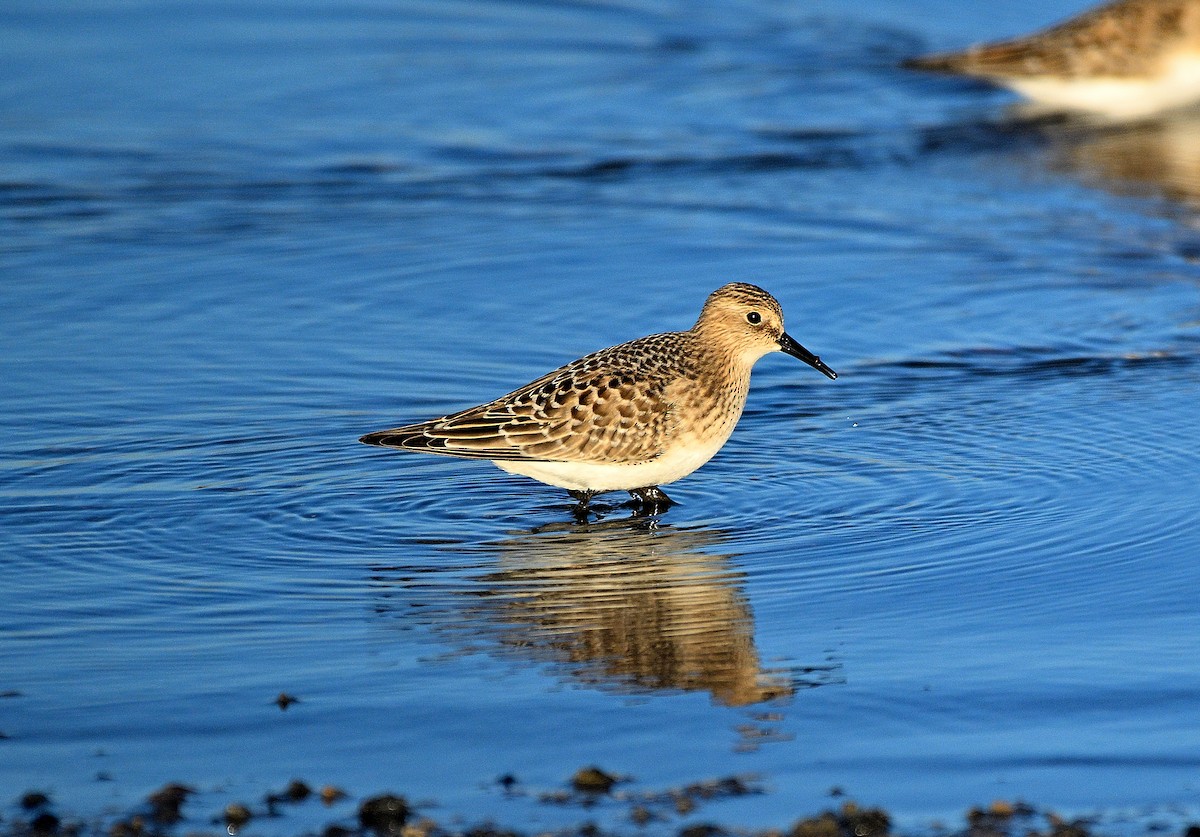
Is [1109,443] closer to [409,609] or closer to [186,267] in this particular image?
[409,609]

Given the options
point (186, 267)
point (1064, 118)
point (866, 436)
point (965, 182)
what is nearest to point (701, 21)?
point (1064, 118)

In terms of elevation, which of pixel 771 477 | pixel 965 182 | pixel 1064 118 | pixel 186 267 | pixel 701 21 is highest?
pixel 701 21

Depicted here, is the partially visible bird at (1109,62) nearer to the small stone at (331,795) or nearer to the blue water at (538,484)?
the blue water at (538,484)

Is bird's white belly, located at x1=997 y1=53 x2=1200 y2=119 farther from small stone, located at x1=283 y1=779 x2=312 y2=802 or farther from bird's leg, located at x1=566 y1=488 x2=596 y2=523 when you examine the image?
small stone, located at x1=283 y1=779 x2=312 y2=802

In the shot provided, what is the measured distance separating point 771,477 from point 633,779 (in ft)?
10.7

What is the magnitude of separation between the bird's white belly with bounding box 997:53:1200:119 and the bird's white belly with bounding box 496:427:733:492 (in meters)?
9.20

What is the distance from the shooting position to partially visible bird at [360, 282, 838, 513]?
786 centimetres

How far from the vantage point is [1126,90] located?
16.0 m

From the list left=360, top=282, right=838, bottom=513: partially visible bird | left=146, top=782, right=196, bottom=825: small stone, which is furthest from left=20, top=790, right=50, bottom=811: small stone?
left=360, top=282, right=838, bottom=513: partially visible bird

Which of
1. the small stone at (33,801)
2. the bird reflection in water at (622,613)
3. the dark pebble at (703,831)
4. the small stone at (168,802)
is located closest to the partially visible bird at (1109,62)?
the bird reflection in water at (622,613)

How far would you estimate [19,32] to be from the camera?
17000 mm

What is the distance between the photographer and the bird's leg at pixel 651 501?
816 centimetres

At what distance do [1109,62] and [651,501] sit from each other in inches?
367

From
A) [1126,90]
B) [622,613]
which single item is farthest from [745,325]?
[1126,90]
